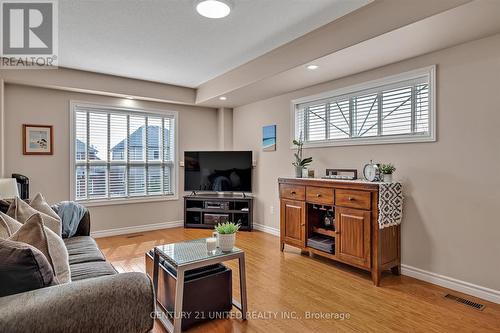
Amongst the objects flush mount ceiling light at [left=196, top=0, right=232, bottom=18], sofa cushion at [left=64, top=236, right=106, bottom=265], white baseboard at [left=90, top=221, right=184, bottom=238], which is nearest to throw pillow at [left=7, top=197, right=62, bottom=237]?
sofa cushion at [left=64, top=236, right=106, bottom=265]

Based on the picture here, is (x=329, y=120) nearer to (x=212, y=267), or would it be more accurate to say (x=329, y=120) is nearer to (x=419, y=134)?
(x=419, y=134)

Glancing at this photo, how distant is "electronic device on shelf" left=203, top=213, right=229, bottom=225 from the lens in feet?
17.0

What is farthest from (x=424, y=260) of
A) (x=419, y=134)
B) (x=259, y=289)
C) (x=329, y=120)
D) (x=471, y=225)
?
(x=329, y=120)

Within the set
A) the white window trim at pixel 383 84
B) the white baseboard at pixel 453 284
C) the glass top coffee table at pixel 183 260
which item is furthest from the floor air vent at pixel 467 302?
the glass top coffee table at pixel 183 260

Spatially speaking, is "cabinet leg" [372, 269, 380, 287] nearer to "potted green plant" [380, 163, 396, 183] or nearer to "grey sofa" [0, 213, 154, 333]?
"potted green plant" [380, 163, 396, 183]

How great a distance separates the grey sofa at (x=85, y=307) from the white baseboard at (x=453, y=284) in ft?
9.12

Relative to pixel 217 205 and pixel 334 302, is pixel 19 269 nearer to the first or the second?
pixel 334 302

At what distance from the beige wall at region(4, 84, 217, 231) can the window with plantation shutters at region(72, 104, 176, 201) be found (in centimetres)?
14

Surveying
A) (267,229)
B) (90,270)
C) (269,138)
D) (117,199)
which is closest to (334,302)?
(90,270)

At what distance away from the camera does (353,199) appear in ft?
9.96

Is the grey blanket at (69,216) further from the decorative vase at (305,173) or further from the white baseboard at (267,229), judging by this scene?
the white baseboard at (267,229)

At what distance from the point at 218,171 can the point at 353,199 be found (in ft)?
9.05

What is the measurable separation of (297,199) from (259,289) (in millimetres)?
1322

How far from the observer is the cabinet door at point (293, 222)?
12.0 feet
